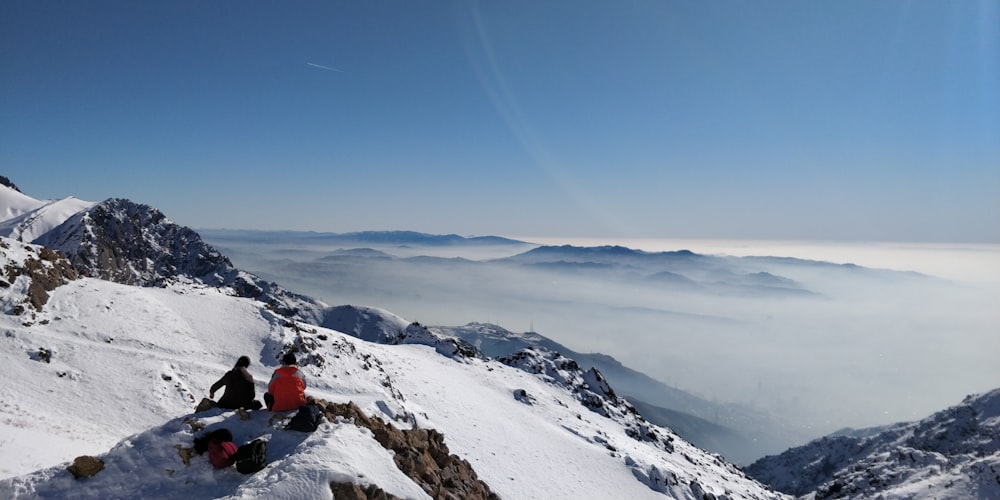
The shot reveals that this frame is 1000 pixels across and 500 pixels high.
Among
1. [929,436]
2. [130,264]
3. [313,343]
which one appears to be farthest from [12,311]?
[130,264]

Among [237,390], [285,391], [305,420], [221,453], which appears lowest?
[221,453]

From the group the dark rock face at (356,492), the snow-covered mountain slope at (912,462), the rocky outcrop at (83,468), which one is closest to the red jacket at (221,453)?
the rocky outcrop at (83,468)

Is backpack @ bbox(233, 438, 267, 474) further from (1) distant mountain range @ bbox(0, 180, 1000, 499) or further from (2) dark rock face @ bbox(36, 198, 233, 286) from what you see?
(2) dark rock face @ bbox(36, 198, 233, 286)

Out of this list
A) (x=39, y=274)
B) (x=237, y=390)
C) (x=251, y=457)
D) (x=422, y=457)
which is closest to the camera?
(x=251, y=457)

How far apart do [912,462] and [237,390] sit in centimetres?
13882

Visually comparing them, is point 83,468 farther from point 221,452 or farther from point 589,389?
point 589,389

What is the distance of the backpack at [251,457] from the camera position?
10.2 metres

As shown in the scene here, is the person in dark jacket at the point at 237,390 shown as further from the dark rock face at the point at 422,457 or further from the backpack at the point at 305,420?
the dark rock face at the point at 422,457

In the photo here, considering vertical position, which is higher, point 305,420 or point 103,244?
point 305,420

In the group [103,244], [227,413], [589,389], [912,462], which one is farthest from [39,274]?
[103,244]

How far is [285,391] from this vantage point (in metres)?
12.6

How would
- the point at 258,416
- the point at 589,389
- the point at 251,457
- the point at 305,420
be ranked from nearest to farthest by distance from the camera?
1. the point at 251,457
2. the point at 305,420
3. the point at 258,416
4. the point at 589,389

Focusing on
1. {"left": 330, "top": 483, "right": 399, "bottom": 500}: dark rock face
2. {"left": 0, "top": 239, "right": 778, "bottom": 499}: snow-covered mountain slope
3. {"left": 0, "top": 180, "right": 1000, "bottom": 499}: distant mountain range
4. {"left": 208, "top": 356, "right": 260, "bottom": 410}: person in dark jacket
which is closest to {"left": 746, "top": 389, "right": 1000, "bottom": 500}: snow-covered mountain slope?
{"left": 0, "top": 180, "right": 1000, "bottom": 499}: distant mountain range

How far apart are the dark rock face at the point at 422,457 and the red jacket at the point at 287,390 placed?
956 millimetres
